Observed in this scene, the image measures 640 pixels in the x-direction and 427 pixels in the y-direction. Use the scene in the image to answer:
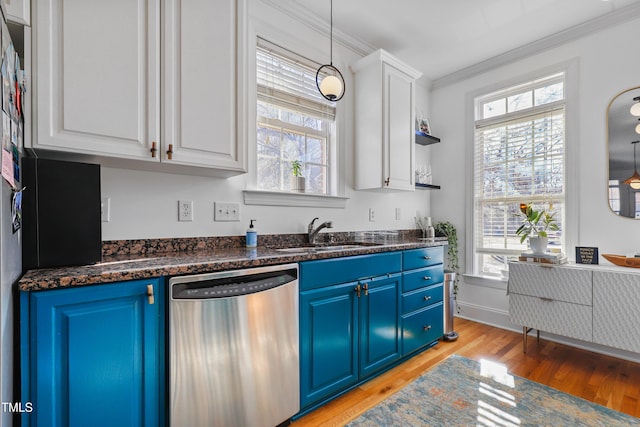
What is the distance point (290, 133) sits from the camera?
2.60m

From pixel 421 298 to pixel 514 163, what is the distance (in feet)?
5.95

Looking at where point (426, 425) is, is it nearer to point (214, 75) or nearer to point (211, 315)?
point (211, 315)

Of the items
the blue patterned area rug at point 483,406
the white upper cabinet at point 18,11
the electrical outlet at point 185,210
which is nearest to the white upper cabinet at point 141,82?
the white upper cabinet at point 18,11

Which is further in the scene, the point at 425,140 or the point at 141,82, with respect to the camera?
the point at 425,140

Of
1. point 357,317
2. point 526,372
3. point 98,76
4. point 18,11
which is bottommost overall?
point 526,372

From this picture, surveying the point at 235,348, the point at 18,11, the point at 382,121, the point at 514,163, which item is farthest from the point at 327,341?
the point at 514,163

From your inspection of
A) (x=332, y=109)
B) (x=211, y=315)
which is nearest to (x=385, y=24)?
(x=332, y=109)

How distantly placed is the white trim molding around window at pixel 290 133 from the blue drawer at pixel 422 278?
34.7 inches

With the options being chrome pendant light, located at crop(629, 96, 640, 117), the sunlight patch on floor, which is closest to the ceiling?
chrome pendant light, located at crop(629, 96, 640, 117)

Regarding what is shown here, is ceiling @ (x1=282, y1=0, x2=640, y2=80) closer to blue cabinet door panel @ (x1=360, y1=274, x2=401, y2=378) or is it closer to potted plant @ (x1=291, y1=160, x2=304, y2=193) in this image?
potted plant @ (x1=291, y1=160, x2=304, y2=193)

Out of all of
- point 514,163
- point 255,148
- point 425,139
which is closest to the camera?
point 255,148

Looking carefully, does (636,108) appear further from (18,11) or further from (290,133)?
(18,11)

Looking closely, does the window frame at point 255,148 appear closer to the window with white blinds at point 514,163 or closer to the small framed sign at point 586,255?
the window with white blinds at point 514,163

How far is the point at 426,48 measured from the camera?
307 centimetres
